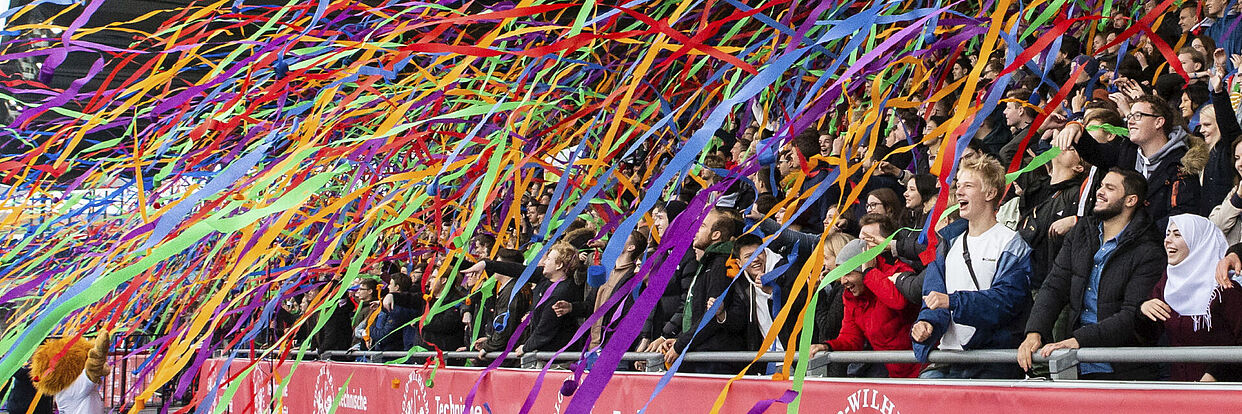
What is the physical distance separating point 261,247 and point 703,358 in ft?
8.71

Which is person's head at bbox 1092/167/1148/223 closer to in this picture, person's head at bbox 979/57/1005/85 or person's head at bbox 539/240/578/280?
person's head at bbox 979/57/1005/85

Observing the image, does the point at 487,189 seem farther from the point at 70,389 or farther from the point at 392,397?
the point at 70,389

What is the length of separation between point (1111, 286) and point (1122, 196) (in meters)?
0.28

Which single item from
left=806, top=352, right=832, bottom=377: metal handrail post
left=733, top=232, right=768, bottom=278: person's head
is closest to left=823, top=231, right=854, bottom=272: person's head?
left=733, top=232, right=768, bottom=278: person's head

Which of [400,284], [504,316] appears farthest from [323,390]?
[504,316]

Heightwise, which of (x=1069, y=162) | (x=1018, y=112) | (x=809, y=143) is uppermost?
(x=809, y=143)

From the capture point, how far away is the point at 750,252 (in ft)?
15.5

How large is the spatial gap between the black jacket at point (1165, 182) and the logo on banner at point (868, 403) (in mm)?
1246

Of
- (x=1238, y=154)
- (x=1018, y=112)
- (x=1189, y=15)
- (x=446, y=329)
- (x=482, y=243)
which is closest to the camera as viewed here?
(x=1238, y=154)

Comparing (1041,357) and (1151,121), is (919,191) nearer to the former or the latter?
(1151,121)

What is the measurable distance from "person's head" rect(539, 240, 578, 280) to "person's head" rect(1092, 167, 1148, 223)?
2.90 metres

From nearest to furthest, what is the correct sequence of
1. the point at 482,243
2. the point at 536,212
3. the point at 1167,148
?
the point at 1167,148 → the point at 482,243 → the point at 536,212

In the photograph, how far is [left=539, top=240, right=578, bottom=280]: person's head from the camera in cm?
569

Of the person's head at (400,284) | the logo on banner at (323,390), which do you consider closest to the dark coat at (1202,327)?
the person's head at (400,284)
